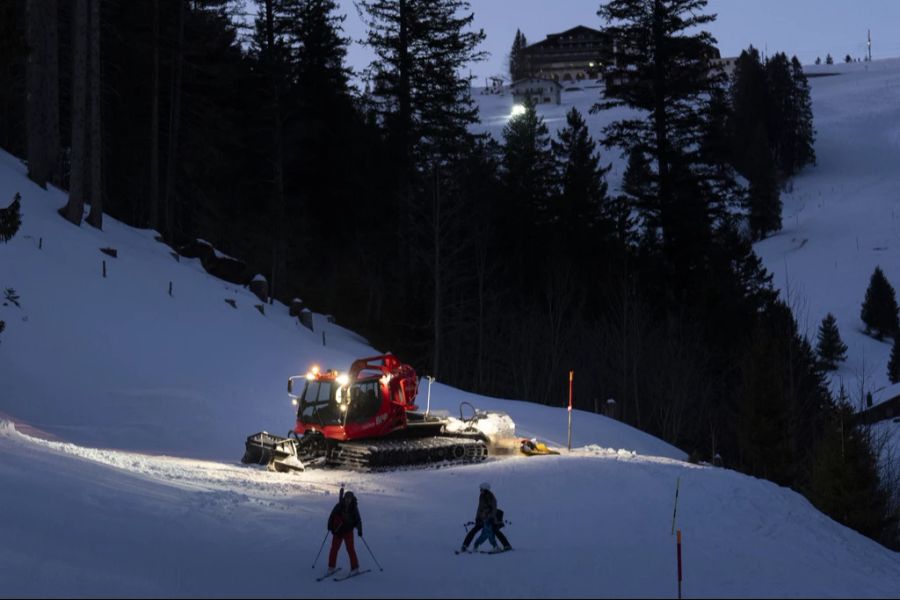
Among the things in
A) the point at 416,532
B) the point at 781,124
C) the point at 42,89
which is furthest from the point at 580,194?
the point at 781,124

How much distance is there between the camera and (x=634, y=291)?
4300cm

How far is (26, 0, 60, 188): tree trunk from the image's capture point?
3241 cm

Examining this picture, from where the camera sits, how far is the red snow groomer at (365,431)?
797 inches

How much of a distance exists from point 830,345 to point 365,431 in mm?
63861

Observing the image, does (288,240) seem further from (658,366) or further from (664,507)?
(664,507)

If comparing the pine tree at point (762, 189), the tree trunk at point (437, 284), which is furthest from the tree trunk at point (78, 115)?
the pine tree at point (762, 189)

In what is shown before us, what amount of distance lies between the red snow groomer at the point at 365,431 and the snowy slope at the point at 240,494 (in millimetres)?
686

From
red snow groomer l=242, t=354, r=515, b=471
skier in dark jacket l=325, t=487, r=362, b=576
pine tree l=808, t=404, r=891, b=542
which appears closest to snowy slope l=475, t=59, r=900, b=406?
pine tree l=808, t=404, r=891, b=542

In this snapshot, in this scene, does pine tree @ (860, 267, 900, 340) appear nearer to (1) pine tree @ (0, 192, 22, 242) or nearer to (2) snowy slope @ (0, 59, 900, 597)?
(2) snowy slope @ (0, 59, 900, 597)

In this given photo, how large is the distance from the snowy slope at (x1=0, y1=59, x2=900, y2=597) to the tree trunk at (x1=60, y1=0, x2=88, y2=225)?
942 mm

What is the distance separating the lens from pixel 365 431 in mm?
21125

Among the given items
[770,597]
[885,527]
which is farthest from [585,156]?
[770,597]

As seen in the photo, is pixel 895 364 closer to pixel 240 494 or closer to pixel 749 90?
pixel 749 90

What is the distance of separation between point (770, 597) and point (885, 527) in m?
17.7
